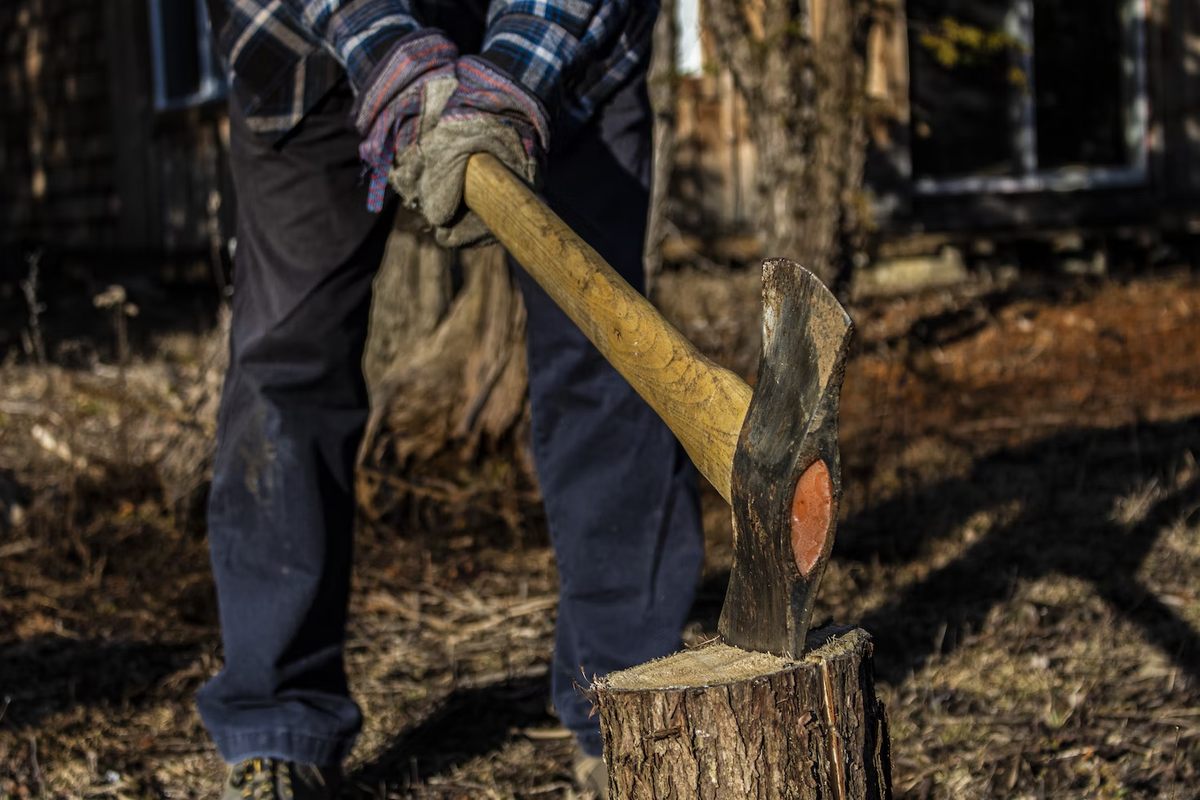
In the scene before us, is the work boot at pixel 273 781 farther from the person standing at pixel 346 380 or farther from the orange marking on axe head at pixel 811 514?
the orange marking on axe head at pixel 811 514

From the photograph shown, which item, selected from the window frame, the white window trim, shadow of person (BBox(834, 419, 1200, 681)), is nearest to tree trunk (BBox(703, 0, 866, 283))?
shadow of person (BBox(834, 419, 1200, 681))

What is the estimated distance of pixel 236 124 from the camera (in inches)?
86.0

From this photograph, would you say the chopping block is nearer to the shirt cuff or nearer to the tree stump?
the tree stump

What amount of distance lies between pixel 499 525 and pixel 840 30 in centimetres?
296

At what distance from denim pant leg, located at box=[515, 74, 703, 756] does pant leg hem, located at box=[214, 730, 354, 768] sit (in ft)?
1.48

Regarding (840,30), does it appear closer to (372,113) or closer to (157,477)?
(157,477)

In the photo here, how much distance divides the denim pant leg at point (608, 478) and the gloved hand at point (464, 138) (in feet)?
0.84

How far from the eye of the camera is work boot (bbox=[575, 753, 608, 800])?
2.15m

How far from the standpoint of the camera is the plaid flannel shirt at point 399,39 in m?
1.96

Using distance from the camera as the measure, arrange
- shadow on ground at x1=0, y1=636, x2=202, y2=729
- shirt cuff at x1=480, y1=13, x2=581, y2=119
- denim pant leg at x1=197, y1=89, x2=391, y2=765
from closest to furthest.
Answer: shirt cuff at x1=480, y1=13, x2=581, y2=119 < denim pant leg at x1=197, y1=89, x2=391, y2=765 < shadow on ground at x1=0, y1=636, x2=202, y2=729

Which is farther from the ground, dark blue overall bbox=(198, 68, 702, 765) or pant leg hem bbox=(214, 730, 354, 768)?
dark blue overall bbox=(198, 68, 702, 765)

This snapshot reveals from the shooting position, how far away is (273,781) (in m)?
2.03

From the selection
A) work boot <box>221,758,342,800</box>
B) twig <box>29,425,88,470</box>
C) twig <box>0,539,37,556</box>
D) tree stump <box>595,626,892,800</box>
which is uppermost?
twig <box>29,425,88,470</box>

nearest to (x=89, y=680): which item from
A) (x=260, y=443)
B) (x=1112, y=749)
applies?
(x=260, y=443)
